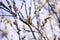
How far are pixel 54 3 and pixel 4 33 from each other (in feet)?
1.78

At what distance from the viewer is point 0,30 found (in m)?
1.21

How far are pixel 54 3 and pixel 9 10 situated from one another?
60 centimetres

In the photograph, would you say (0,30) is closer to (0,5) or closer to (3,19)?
(3,19)

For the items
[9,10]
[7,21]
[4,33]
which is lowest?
[4,33]

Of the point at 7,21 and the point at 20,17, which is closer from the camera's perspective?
the point at 20,17

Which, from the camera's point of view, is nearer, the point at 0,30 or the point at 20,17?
the point at 20,17

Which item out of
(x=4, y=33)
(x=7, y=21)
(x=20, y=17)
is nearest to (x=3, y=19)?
(x=7, y=21)

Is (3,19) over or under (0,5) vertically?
under

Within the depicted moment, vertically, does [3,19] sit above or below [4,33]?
above

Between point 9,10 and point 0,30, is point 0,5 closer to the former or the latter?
point 9,10

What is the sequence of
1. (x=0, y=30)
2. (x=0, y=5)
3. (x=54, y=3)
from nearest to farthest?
(x=0, y=5), (x=54, y=3), (x=0, y=30)

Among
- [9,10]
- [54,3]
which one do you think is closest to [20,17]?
[9,10]

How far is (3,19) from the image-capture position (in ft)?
3.78

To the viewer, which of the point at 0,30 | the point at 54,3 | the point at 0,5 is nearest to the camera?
the point at 0,5
